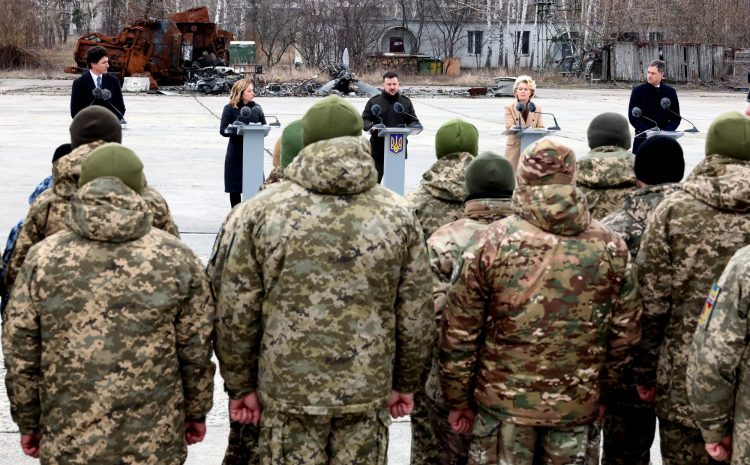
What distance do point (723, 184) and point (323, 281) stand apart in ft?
5.06

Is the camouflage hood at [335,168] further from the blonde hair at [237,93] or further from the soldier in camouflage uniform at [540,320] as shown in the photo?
the blonde hair at [237,93]

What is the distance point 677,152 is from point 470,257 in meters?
1.30

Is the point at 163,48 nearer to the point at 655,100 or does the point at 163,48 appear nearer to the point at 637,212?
the point at 655,100

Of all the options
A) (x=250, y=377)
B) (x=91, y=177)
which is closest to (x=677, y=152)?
(x=250, y=377)

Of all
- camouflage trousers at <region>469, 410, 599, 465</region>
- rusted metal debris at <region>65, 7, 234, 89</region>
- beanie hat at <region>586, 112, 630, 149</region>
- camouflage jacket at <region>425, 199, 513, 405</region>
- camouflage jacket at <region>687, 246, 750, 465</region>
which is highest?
rusted metal debris at <region>65, 7, 234, 89</region>

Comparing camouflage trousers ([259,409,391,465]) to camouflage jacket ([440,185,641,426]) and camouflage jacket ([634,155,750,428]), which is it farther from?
camouflage jacket ([634,155,750,428])

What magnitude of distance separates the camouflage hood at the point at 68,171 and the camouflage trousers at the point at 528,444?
1963 mm

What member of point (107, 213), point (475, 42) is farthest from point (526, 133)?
point (475, 42)

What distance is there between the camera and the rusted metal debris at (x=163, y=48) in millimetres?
32312

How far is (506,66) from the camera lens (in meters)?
53.5

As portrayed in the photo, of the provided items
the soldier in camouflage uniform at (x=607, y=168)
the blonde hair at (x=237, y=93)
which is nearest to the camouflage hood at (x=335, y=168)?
the soldier in camouflage uniform at (x=607, y=168)

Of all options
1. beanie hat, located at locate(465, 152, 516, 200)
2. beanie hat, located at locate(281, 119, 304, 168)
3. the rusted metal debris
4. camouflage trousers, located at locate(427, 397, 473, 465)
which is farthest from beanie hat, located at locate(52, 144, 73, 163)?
the rusted metal debris

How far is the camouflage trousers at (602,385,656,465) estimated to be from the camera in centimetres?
438

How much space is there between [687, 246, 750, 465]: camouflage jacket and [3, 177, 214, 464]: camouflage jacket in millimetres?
1669
